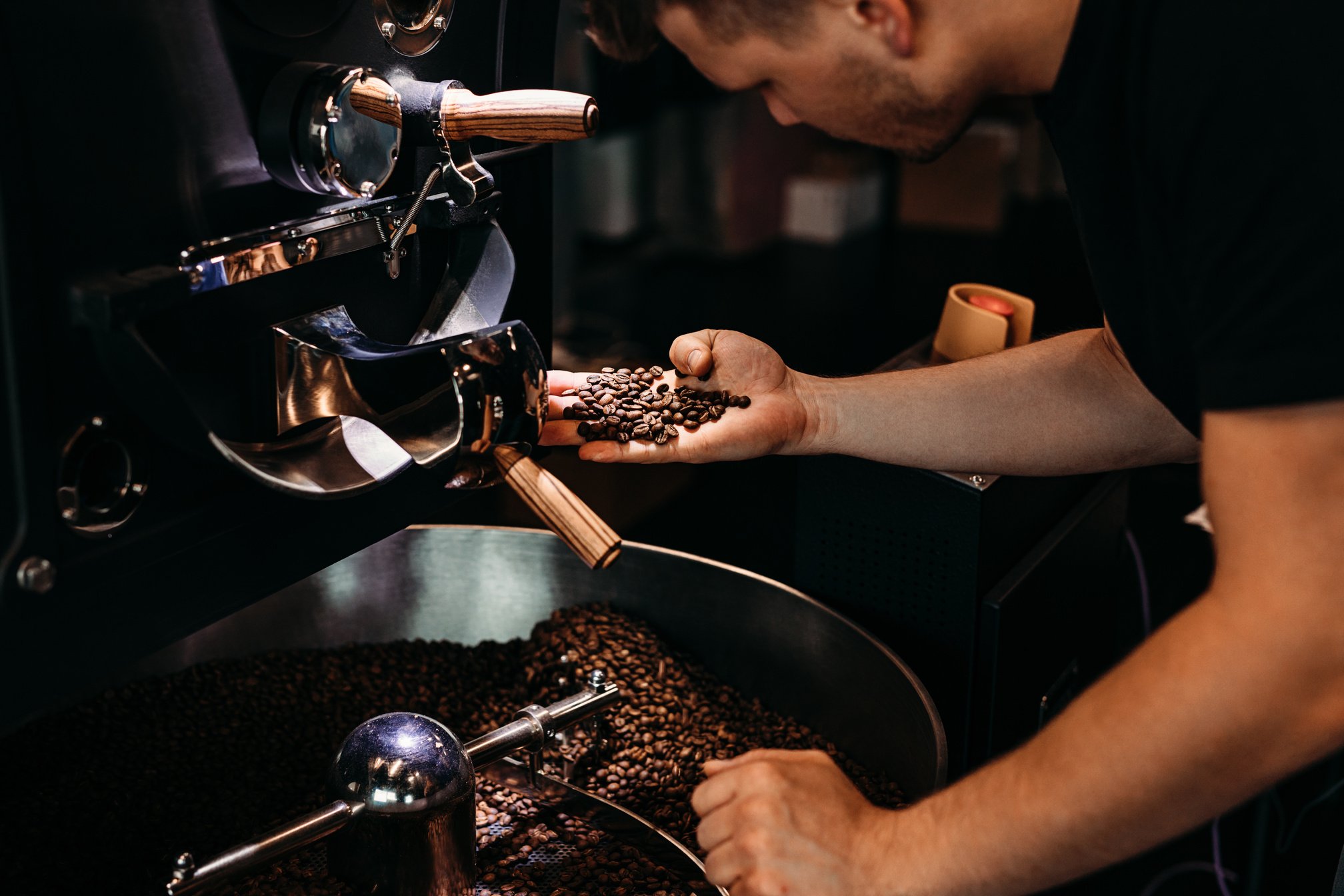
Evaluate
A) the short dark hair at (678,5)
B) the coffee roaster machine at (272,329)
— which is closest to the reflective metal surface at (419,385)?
the coffee roaster machine at (272,329)

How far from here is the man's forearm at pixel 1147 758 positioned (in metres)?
0.70

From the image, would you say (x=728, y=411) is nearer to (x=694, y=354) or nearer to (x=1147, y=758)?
(x=694, y=354)

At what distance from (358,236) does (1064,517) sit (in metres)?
0.86

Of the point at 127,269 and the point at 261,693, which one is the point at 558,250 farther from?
the point at 127,269

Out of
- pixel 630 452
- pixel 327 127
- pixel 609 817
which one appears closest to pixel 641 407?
pixel 630 452

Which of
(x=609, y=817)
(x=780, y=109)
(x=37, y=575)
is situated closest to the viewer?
(x=37, y=575)

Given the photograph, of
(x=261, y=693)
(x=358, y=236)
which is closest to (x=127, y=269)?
(x=358, y=236)

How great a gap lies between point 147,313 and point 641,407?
0.53m

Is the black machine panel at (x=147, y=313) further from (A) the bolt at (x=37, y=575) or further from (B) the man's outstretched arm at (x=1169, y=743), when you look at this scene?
(B) the man's outstretched arm at (x=1169, y=743)

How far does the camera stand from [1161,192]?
0.74 m

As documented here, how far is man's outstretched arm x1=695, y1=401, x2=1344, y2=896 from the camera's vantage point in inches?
26.4

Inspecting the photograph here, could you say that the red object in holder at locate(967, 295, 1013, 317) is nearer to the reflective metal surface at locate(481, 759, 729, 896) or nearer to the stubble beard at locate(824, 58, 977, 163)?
the stubble beard at locate(824, 58, 977, 163)

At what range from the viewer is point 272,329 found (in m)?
0.78

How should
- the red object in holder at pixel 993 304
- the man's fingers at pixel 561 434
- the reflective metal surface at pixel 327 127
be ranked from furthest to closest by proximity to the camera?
the red object in holder at pixel 993 304
the man's fingers at pixel 561 434
the reflective metal surface at pixel 327 127
